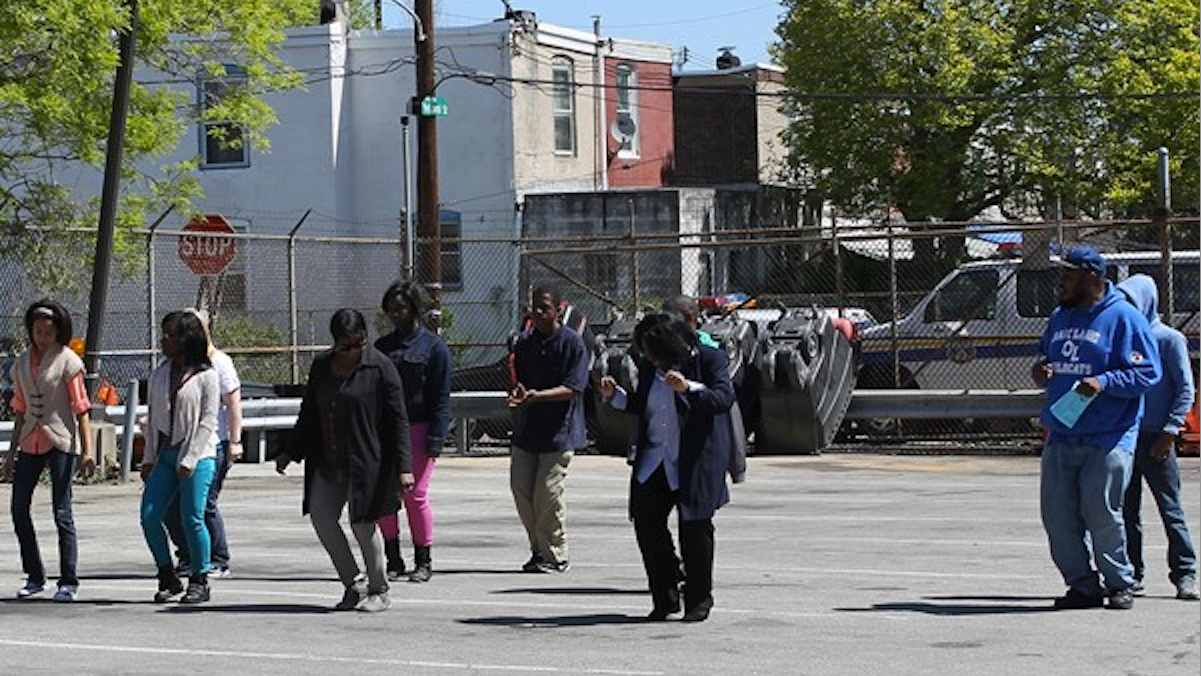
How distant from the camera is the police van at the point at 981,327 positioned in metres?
24.6

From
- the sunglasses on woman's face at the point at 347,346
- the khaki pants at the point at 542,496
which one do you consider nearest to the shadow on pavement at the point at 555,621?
the sunglasses on woman's face at the point at 347,346

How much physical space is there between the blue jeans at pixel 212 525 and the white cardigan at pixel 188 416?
0.37 meters

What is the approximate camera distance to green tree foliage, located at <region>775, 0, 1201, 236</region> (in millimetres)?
46812

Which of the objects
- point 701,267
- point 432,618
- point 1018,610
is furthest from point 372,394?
point 701,267

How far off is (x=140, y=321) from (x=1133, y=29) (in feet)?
69.7

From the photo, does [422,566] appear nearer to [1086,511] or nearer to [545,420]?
[545,420]

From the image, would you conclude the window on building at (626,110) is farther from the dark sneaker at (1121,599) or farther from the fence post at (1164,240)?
the dark sneaker at (1121,599)

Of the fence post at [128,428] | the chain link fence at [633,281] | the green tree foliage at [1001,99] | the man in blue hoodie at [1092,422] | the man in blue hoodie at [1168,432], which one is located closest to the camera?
the man in blue hoodie at [1092,422]

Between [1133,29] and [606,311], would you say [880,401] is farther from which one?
[1133,29]

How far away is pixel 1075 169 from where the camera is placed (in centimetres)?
4722

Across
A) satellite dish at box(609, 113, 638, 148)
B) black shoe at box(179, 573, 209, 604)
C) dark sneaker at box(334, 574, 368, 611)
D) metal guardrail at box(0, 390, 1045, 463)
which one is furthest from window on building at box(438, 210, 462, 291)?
dark sneaker at box(334, 574, 368, 611)

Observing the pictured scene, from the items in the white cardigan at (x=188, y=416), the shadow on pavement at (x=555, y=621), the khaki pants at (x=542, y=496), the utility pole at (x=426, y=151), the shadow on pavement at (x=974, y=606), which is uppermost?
the utility pole at (x=426, y=151)

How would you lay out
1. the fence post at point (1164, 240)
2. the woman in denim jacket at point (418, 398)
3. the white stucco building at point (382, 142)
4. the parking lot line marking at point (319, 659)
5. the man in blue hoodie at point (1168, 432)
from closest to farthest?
the parking lot line marking at point (319, 659) → the man in blue hoodie at point (1168, 432) → the woman in denim jacket at point (418, 398) → the fence post at point (1164, 240) → the white stucco building at point (382, 142)

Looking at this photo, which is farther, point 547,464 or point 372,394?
point 547,464
